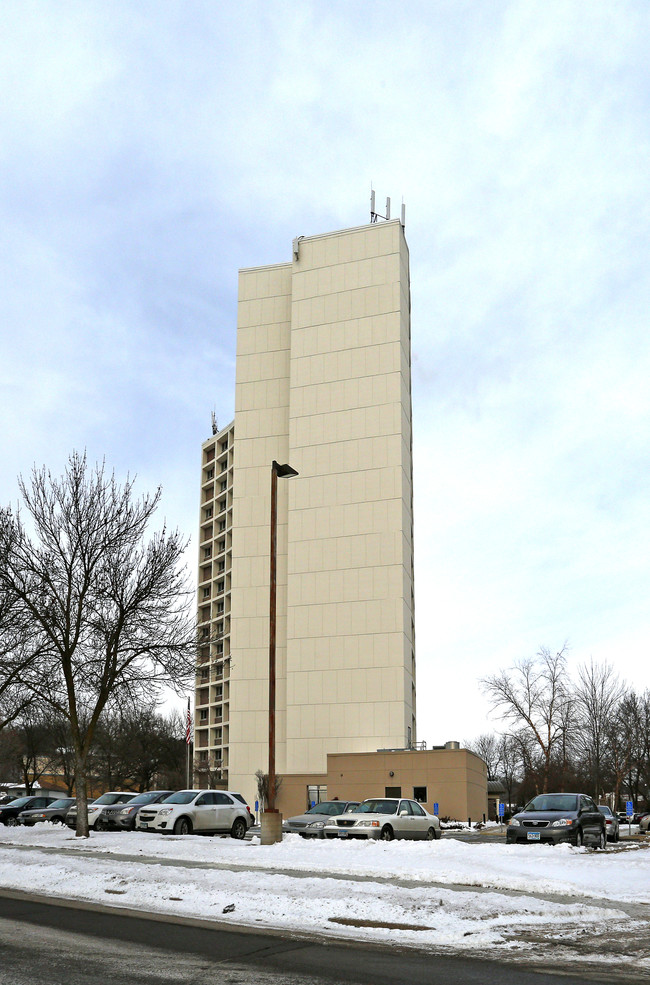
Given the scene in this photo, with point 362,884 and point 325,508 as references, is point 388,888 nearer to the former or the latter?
point 362,884

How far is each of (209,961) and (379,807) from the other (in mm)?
18542

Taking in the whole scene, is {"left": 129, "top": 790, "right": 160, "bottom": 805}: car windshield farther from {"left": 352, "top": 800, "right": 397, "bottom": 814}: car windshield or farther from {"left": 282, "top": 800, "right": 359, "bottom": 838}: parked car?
{"left": 352, "top": 800, "right": 397, "bottom": 814}: car windshield

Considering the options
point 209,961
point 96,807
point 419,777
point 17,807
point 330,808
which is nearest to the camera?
point 209,961

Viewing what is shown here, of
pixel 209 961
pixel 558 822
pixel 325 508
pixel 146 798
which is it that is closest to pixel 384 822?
pixel 558 822

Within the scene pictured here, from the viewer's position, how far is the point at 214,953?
8633 mm

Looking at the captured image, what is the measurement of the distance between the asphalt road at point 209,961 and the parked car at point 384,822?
588 inches

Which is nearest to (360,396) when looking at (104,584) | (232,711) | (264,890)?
(232,711)

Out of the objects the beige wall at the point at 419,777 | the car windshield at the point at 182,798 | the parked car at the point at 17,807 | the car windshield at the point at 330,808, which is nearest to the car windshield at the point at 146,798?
the car windshield at the point at 182,798

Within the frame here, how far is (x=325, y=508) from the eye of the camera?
76.4m

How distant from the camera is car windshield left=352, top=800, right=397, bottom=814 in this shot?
25672 millimetres

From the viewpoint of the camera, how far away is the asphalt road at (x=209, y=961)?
746 centimetres

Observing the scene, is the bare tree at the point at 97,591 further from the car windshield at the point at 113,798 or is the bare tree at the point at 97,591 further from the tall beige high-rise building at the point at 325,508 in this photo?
the tall beige high-rise building at the point at 325,508

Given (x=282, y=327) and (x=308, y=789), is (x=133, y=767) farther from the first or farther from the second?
(x=282, y=327)

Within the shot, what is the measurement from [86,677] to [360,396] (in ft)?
170
